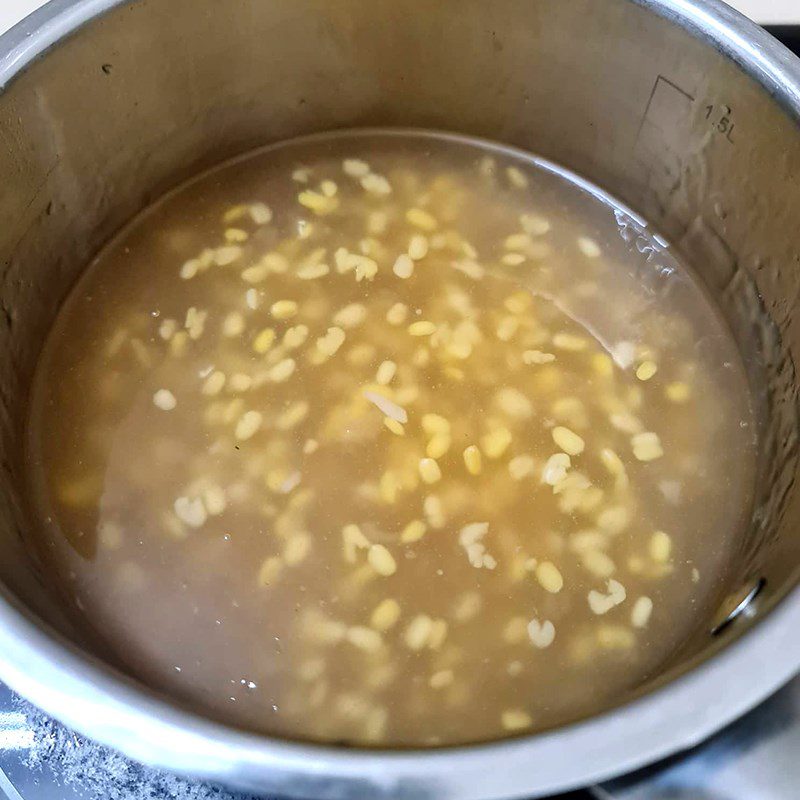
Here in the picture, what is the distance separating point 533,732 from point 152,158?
1.01 metres

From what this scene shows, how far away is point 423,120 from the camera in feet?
4.74

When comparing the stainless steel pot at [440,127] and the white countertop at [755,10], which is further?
the white countertop at [755,10]

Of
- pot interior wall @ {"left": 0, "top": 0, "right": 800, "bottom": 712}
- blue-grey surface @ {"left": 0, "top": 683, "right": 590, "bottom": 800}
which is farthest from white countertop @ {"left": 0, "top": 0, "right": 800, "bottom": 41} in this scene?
blue-grey surface @ {"left": 0, "top": 683, "right": 590, "bottom": 800}

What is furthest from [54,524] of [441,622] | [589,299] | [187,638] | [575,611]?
[589,299]

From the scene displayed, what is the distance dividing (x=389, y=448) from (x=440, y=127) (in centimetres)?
61

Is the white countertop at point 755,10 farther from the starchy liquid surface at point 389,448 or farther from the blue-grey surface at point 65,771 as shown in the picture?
the blue-grey surface at point 65,771

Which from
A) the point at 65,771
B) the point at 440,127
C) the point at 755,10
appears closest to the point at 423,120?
the point at 440,127

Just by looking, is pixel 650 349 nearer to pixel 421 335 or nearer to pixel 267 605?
pixel 421 335

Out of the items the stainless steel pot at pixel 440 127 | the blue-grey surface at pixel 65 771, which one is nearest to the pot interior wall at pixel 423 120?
the stainless steel pot at pixel 440 127

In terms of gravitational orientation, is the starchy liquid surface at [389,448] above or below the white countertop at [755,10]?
below

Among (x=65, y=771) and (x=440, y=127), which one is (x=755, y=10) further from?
(x=65, y=771)

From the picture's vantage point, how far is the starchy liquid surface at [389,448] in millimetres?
987

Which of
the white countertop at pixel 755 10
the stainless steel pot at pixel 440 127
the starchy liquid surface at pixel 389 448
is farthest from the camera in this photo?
the white countertop at pixel 755 10

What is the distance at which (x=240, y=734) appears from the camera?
2.15 feet
